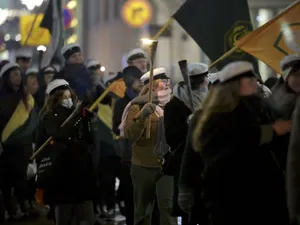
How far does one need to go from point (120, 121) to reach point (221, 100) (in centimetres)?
462

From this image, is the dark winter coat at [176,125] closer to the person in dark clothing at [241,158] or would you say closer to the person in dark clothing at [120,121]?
the person in dark clothing at [241,158]

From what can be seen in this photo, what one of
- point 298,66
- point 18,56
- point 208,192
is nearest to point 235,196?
point 208,192

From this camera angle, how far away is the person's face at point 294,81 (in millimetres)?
7008

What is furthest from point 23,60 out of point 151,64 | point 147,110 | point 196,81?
point 196,81

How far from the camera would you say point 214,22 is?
973 centimetres

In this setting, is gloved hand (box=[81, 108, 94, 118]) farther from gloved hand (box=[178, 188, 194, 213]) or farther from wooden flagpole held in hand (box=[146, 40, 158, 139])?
gloved hand (box=[178, 188, 194, 213])

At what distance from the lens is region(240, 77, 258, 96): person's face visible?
6.36 meters

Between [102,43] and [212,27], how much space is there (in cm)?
3945

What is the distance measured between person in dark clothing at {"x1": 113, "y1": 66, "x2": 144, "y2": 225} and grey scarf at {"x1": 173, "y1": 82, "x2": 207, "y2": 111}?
6.85ft

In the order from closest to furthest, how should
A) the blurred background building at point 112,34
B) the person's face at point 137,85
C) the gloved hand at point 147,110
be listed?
A: the gloved hand at point 147,110 → the person's face at point 137,85 → the blurred background building at point 112,34

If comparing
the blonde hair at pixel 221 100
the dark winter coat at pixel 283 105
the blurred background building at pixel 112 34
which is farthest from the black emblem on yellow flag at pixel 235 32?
the blurred background building at pixel 112 34

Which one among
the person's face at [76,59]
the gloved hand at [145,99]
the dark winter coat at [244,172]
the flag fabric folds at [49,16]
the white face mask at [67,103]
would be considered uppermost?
the flag fabric folds at [49,16]

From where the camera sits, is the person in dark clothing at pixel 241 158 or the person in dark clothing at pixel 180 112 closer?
the person in dark clothing at pixel 241 158

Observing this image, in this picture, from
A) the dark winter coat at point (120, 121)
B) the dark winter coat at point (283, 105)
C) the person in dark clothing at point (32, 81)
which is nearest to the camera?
the dark winter coat at point (283, 105)
